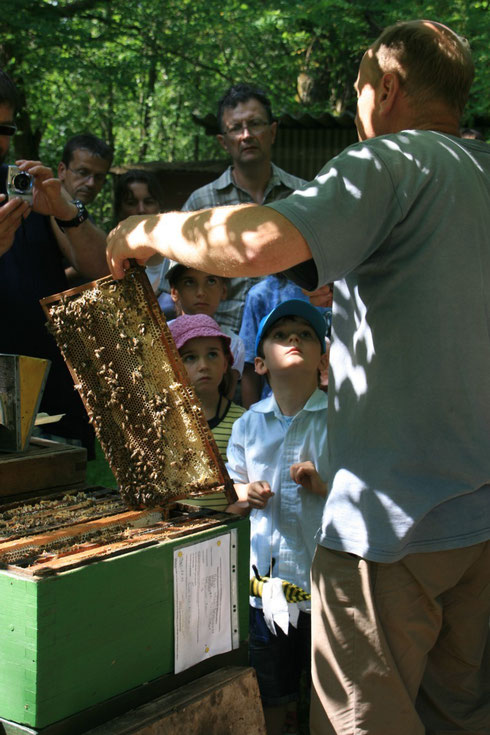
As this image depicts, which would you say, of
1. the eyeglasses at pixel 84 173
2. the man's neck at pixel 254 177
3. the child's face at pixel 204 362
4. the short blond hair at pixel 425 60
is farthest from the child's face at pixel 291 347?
the eyeglasses at pixel 84 173

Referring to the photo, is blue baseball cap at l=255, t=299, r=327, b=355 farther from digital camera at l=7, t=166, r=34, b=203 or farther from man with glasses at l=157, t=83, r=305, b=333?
man with glasses at l=157, t=83, r=305, b=333

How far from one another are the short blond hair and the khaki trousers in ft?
3.64

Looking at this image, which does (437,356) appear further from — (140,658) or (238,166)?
(238,166)

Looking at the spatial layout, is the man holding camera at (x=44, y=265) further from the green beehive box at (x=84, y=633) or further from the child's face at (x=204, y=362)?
the green beehive box at (x=84, y=633)

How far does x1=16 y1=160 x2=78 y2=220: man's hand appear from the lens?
2.55 metres

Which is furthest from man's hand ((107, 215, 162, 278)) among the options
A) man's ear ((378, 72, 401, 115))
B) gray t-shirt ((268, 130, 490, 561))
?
man's ear ((378, 72, 401, 115))

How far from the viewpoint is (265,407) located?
2869 mm

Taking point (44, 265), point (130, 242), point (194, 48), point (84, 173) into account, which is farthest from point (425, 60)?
point (194, 48)

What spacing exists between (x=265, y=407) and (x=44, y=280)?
1021 mm

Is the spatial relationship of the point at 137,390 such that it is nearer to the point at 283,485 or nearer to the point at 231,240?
the point at 231,240

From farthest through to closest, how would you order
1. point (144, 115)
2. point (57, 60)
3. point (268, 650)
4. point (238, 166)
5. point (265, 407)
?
1. point (144, 115)
2. point (57, 60)
3. point (238, 166)
4. point (265, 407)
5. point (268, 650)

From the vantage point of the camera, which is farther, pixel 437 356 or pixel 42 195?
pixel 42 195

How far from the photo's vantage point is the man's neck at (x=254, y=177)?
174 inches

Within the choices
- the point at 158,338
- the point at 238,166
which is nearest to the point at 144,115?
the point at 238,166
